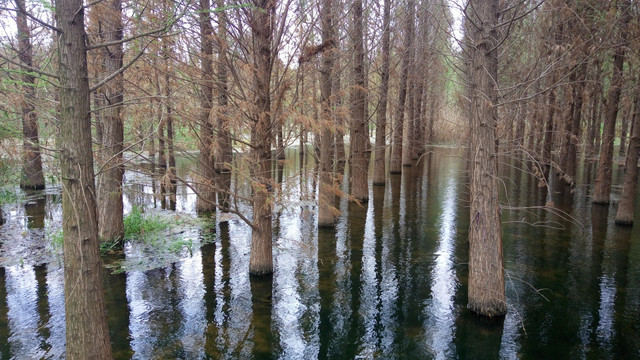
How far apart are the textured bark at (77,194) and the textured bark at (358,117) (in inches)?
350

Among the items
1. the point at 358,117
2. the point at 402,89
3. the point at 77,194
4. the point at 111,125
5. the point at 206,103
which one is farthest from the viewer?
the point at 402,89

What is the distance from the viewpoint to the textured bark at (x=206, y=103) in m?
6.65

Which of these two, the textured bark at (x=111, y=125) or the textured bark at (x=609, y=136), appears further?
the textured bark at (x=609, y=136)

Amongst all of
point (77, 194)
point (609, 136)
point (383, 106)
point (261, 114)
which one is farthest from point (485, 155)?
point (609, 136)

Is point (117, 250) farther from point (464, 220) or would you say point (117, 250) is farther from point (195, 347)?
point (464, 220)

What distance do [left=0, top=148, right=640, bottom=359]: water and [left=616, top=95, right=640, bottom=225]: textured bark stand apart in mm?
588

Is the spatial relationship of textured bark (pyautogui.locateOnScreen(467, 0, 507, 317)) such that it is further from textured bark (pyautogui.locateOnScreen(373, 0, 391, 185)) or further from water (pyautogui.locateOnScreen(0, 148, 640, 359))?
textured bark (pyautogui.locateOnScreen(373, 0, 391, 185))

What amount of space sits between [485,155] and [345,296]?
379 cm

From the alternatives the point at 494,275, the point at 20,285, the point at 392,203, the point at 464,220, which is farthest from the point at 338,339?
Answer: the point at 392,203

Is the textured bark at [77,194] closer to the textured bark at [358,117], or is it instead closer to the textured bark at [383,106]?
the textured bark at [358,117]

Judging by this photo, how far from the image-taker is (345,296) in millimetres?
7832

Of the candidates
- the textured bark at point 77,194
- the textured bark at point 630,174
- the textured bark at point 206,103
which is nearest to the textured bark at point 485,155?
the textured bark at point 206,103

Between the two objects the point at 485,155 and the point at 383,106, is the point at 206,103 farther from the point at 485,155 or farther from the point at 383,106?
the point at 383,106

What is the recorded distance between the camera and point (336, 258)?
9.91 meters
